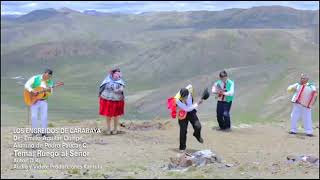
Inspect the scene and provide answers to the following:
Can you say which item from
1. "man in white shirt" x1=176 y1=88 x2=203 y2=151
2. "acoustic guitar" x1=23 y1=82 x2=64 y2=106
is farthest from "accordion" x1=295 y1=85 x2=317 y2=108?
"acoustic guitar" x1=23 y1=82 x2=64 y2=106

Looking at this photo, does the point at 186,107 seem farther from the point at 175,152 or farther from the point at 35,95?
the point at 35,95

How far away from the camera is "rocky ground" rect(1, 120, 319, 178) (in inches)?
382

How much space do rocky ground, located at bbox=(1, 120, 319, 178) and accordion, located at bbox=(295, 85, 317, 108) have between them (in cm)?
87

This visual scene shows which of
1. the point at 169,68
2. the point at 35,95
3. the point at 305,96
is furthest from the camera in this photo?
the point at 169,68

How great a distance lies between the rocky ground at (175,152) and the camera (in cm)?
970

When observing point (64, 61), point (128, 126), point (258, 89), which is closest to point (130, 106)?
point (258, 89)

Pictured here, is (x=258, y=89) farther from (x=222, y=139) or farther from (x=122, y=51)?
(x=122, y=51)

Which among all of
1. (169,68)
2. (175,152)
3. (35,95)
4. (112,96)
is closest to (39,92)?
(35,95)

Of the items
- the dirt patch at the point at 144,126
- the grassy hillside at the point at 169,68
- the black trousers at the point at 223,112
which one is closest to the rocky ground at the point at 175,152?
the dirt patch at the point at 144,126

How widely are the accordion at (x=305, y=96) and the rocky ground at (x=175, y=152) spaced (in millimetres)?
872

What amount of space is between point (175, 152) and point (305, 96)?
13.0ft

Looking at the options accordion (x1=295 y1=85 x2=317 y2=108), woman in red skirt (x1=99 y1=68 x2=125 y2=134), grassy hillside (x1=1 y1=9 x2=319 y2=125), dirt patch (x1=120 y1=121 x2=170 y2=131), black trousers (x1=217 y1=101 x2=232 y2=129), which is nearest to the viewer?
woman in red skirt (x1=99 y1=68 x2=125 y2=134)

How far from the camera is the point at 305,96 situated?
15.2m

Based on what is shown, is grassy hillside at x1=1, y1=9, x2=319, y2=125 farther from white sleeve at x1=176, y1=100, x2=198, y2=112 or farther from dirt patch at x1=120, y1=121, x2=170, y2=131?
white sleeve at x1=176, y1=100, x2=198, y2=112
